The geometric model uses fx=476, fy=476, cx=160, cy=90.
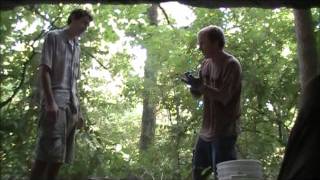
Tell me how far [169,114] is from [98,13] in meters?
2.06

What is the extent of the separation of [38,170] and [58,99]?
0.64 m

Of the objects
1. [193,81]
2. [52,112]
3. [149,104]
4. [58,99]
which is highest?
[149,104]

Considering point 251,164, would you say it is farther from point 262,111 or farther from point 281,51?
point 281,51

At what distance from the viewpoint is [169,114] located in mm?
7773

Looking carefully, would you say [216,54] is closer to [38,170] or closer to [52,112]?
[52,112]

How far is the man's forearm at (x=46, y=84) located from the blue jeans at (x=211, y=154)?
55.2 inches

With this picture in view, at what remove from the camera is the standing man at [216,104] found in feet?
13.8

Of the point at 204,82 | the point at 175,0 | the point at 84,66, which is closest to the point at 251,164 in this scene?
the point at 204,82

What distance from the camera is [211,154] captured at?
4316 millimetres

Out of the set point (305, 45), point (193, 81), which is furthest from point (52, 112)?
point (305, 45)

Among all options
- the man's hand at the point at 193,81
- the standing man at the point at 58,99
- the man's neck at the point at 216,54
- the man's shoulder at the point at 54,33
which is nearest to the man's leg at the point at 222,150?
the man's hand at the point at 193,81

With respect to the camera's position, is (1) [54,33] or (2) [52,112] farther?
(1) [54,33]

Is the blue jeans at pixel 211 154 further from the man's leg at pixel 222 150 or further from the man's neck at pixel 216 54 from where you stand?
the man's neck at pixel 216 54

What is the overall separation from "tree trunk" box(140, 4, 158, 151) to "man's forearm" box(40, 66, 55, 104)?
11.6ft
